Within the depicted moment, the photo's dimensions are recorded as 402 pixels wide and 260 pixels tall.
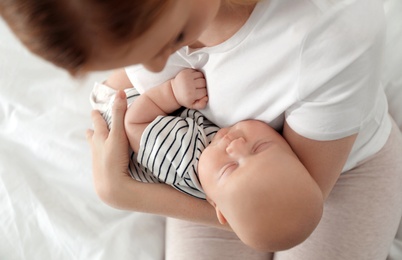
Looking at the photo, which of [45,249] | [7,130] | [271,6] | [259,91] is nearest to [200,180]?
[259,91]

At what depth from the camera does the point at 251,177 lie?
803 mm

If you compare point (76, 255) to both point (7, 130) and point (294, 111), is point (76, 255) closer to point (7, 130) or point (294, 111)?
point (7, 130)

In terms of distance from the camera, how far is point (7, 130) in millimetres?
1239

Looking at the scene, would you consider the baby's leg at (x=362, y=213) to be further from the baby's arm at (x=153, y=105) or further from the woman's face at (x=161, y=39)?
the woman's face at (x=161, y=39)

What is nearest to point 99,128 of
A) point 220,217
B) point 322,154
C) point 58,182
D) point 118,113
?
point 118,113

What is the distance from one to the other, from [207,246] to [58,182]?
1.36 ft

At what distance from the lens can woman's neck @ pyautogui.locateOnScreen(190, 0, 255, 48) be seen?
74cm

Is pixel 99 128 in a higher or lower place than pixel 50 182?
higher

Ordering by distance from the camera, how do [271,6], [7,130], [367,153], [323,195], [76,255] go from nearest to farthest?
[271,6] → [323,195] → [367,153] → [76,255] → [7,130]

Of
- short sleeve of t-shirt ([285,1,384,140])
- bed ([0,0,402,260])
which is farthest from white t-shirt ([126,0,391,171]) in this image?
bed ([0,0,402,260])

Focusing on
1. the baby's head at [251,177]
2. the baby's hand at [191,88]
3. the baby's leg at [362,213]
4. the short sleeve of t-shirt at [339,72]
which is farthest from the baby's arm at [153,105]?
the baby's leg at [362,213]

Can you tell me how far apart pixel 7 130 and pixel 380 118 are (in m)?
0.91

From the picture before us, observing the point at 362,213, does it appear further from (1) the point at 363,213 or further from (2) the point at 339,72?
(2) the point at 339,72

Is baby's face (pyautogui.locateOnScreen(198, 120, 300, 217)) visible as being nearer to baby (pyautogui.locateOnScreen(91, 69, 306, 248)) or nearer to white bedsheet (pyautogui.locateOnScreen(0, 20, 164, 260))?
baby (pyautogui.locateOnScreen(91, 69, 306, 248))
